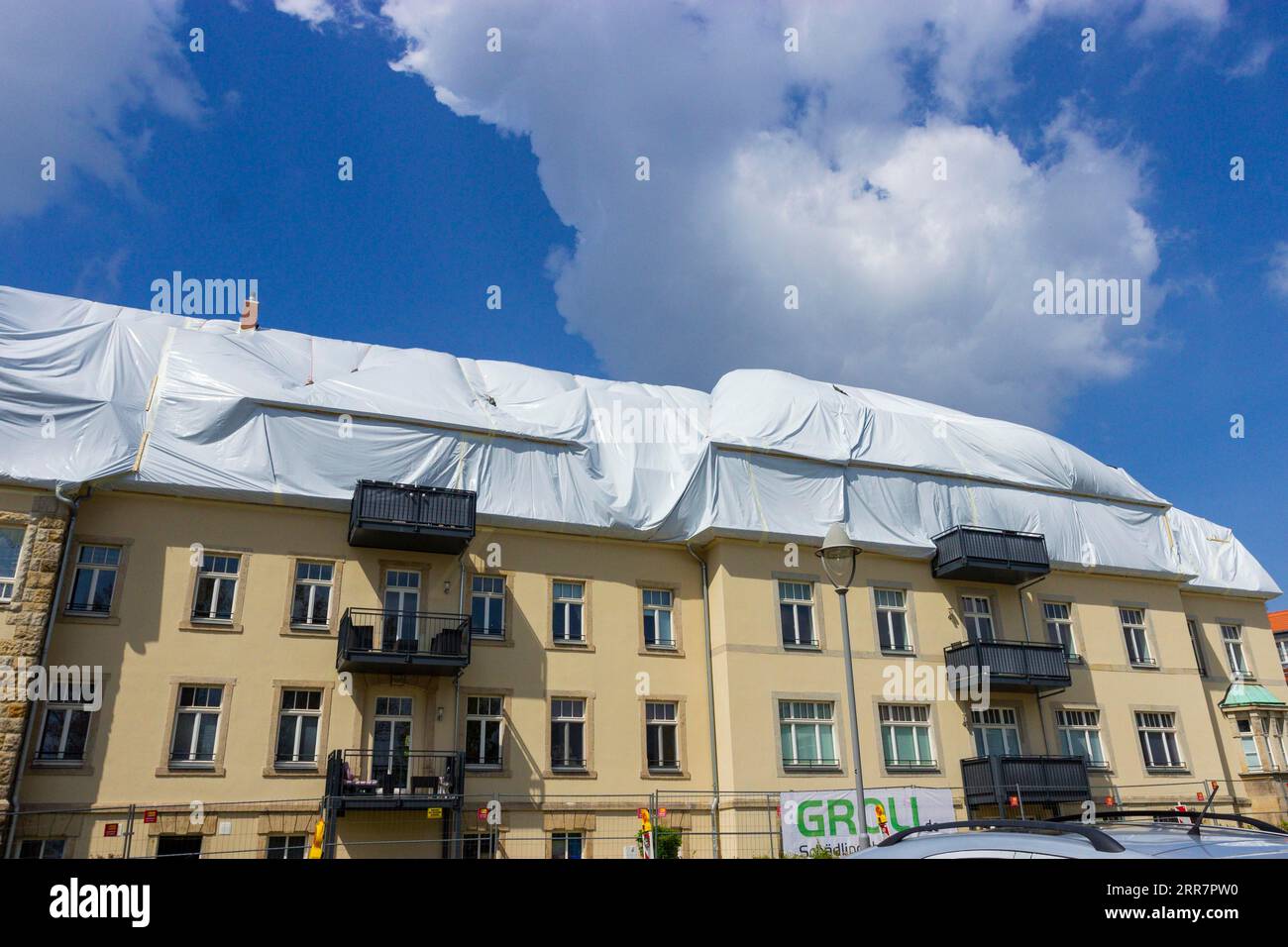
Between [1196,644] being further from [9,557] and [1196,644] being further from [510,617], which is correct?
[9,557]

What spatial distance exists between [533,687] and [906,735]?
1127 cm

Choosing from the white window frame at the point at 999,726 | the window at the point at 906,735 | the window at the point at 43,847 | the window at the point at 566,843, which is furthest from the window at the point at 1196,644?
the window at the point at 43,847

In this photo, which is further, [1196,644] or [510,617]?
[1196,644]

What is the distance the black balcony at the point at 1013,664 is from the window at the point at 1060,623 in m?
2.14

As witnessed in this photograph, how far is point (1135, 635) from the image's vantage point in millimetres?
32875

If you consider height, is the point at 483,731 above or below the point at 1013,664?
below

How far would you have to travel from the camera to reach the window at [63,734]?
806 inches

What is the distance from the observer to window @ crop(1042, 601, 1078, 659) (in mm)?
31359

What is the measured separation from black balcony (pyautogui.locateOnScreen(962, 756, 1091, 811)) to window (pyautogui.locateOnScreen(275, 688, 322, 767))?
18.3 m

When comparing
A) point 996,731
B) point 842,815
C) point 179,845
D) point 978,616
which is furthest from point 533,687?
point 978,616

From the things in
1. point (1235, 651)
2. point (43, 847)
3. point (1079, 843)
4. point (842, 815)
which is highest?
point (1235, 651)

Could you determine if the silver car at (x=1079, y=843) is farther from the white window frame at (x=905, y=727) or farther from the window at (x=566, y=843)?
the white window frame at (x=905, y=727)
